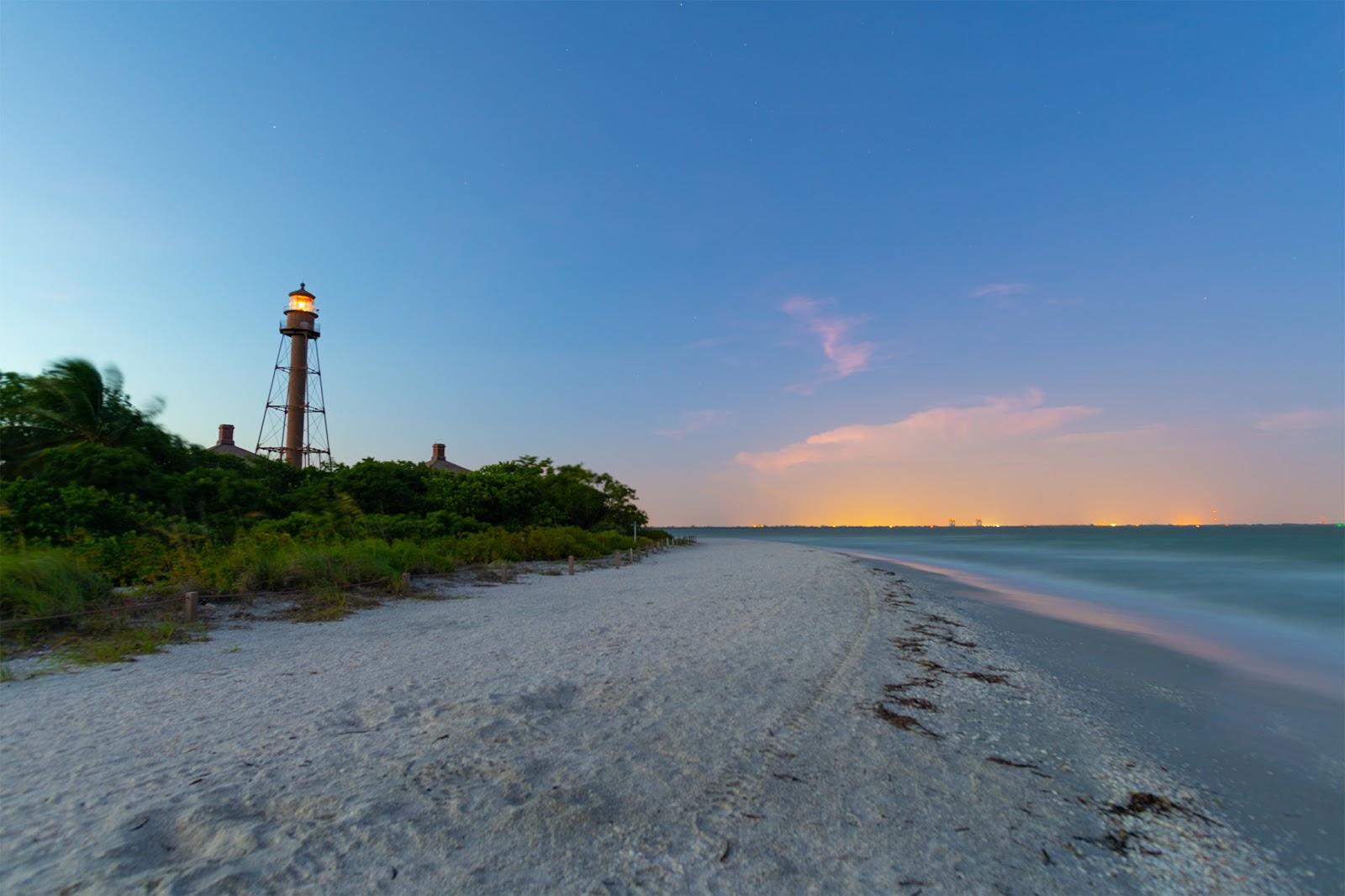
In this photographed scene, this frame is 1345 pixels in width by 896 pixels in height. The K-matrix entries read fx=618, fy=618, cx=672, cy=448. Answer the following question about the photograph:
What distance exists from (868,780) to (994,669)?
18.0 ft

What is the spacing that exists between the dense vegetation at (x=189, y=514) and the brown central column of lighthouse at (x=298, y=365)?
15854mm

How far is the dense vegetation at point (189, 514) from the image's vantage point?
11.1 m

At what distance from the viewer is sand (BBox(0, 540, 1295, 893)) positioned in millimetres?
3484

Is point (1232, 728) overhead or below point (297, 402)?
below

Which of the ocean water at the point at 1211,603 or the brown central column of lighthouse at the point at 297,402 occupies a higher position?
the brown central column of lighthouse at the point at 297,402

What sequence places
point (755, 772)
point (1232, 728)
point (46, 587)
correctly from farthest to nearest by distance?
point (46, 587) → point (1232, 728) → point (755, 772)

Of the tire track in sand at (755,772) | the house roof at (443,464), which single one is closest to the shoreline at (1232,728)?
the tire track in sand at (755,772)

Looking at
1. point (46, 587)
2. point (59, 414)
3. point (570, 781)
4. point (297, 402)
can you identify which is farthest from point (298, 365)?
point (570, 781)

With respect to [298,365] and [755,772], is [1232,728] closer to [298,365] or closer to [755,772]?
[755,772]

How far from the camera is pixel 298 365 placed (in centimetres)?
4125

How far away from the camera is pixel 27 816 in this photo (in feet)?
12.2

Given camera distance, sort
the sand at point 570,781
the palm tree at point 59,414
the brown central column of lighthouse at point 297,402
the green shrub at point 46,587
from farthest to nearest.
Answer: the brown central column of lighthouse at point 297,402
the palm tree at point 59,414
the green shrub at point 46,587
the sand at point 570,781

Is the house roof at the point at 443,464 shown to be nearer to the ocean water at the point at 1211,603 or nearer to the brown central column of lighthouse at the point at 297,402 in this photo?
the brown central column of lighthouse at the point at 297,402

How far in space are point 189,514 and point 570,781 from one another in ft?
56.1
